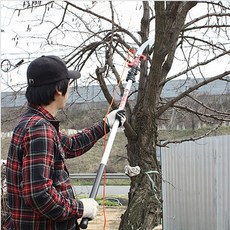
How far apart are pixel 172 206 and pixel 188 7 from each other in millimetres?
4273

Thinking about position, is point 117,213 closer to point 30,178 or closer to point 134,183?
point 134,183

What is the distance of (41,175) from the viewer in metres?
2.03

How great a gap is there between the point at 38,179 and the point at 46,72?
495mm

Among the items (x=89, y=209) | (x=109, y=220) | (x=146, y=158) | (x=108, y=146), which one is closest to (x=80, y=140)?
(x=108, y=146)

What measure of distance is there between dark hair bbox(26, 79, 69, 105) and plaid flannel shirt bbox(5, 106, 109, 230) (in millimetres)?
37

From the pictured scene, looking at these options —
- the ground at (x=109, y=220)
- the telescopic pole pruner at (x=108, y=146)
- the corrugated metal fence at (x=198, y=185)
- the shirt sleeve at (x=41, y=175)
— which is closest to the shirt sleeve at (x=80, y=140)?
the telescopic pole pruner at (x=108, y=146)

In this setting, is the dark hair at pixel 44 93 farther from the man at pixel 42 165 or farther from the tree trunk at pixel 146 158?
the tree trunk at pixel 146 158

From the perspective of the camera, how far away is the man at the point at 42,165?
6.71 feet

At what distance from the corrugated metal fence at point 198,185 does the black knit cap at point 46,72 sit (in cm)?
292

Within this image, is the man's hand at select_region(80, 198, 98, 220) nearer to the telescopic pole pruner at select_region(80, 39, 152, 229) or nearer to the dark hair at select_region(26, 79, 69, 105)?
the telescopic pole pruner at select_region(80, 39, 152, 229)

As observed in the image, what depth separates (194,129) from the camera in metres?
13.7

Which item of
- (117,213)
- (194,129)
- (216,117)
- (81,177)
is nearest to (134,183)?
(216,117)

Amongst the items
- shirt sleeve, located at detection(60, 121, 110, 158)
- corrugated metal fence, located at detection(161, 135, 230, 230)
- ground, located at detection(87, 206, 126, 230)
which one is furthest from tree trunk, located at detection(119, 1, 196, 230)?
ground, located at detection(87, 206, 126, 230)

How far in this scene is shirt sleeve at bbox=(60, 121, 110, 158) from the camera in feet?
8.73
